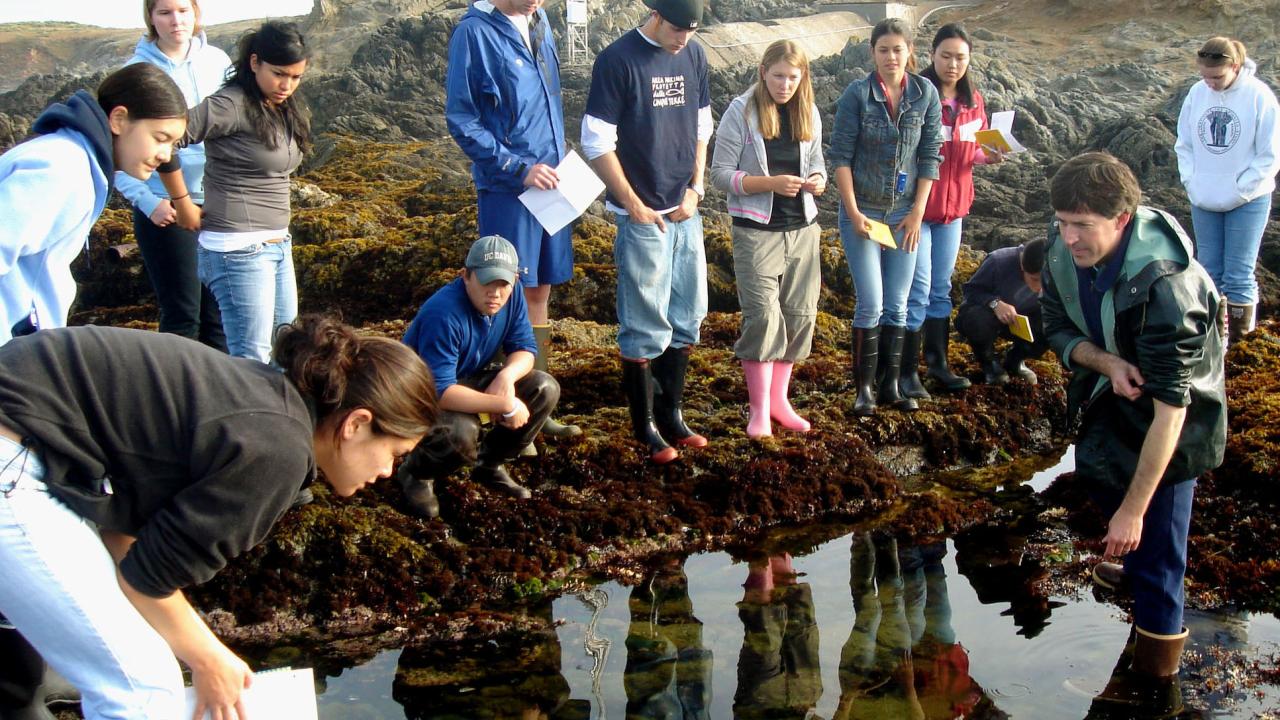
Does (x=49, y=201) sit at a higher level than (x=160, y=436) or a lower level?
higher

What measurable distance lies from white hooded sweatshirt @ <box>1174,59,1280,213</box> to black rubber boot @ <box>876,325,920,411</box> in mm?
3004

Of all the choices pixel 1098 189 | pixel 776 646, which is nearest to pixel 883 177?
pixel 1098 189

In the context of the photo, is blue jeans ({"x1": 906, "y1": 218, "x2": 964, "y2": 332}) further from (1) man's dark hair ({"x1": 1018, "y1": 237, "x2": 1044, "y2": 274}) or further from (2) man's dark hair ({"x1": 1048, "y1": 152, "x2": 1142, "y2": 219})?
(2) man's dark hair ({"x1": 1048, "y1": 152, "x2": 1142, "y2": 219})

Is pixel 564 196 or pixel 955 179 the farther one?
pixel 955 179

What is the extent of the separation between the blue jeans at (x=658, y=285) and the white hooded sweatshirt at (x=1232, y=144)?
4261mm

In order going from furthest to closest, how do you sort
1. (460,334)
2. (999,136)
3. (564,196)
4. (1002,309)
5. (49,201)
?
(1002,309) → (999,136) → (564,196) → (460,334) → (49,201)

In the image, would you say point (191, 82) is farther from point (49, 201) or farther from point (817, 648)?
point (817, 648)

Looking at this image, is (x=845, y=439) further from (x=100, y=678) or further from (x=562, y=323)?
(x=100, y=678)

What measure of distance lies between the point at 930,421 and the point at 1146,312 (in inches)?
119

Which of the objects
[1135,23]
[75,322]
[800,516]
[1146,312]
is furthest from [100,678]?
[1135,23]

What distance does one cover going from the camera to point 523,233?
5.84m

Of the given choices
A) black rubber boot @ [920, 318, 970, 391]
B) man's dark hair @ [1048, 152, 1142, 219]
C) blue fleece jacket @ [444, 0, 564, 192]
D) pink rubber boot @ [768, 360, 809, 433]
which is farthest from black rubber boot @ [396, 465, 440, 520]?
black rubber boot @ [920, 318, 970, 391]

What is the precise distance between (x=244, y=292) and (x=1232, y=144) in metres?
6.75

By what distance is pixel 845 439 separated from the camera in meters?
6.23
